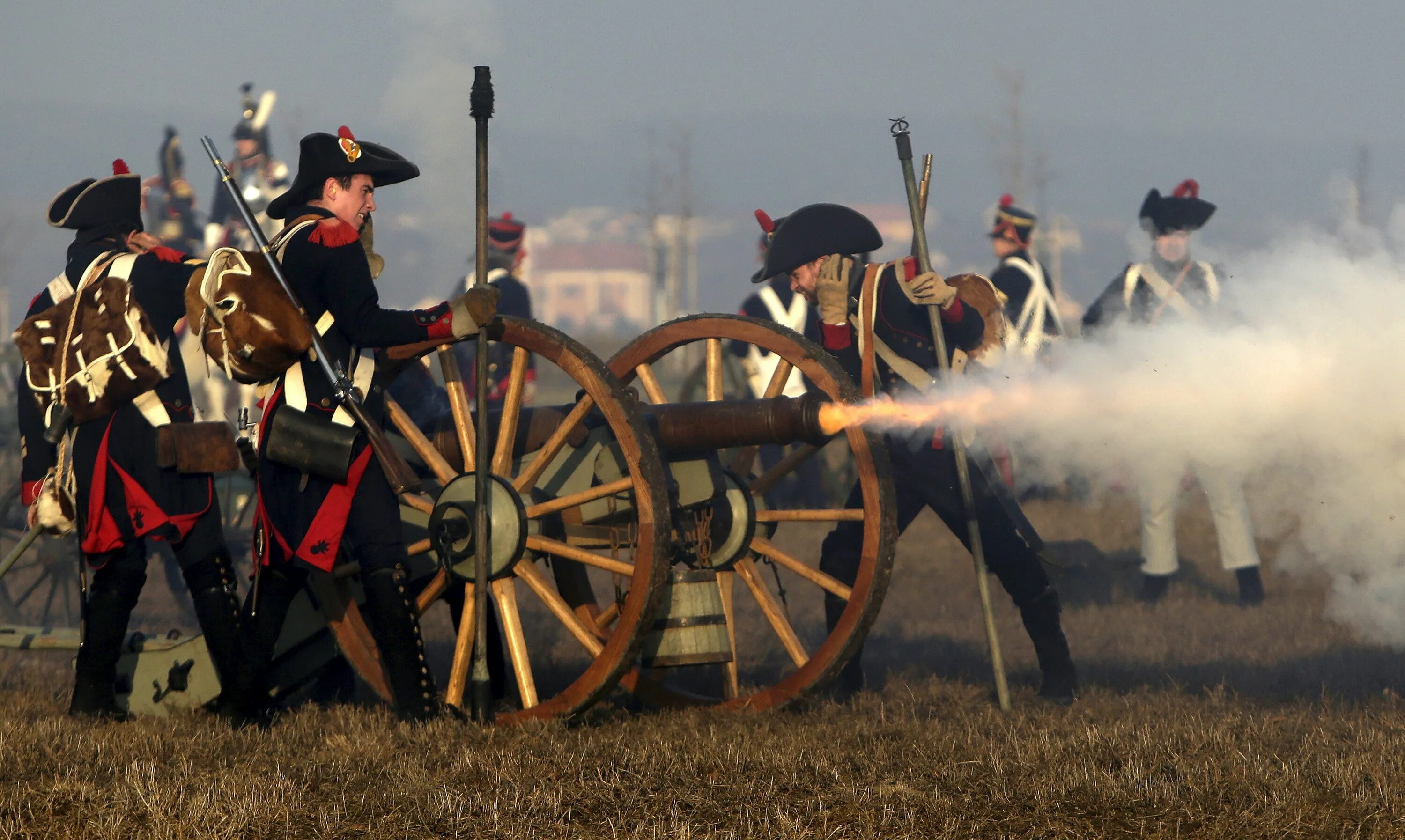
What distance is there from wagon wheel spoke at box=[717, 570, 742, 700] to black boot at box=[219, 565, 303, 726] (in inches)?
52.5

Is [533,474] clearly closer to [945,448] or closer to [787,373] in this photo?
[787,373]

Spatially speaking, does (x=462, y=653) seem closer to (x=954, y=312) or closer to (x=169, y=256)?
(x=169, y=256)

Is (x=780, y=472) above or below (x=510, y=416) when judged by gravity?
below

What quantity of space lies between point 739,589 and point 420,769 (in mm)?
4936

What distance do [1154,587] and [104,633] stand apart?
5.22 m

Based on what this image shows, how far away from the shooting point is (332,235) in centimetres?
466

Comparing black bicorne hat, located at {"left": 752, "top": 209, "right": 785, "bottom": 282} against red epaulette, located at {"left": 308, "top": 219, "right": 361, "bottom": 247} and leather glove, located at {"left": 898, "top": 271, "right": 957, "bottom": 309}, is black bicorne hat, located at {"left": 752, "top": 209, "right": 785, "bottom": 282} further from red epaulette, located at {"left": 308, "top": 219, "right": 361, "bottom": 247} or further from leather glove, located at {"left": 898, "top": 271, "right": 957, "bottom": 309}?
red epaulette, located at {"left": 308, "top": 219, "right": 361, "bottom": 247}

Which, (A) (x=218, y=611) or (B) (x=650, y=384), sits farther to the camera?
(B) (x=650, y=384)

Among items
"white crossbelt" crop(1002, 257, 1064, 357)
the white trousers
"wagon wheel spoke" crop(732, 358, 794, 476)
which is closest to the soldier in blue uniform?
"white crossbelt" crop(1002, 257, 1064, 357)

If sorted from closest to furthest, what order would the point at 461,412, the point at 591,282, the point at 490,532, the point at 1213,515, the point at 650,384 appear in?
the point at 490,532 → the point at 461,412 → the point at 650,384 → the point at 1213,515 → the point at 591,282

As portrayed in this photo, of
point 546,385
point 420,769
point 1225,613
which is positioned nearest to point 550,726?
point 420,769

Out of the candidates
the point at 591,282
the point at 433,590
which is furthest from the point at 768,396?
the point at 591,282

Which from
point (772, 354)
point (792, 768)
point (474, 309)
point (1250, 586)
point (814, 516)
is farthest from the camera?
point (772, 354)

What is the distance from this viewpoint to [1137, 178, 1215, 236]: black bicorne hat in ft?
27.3
